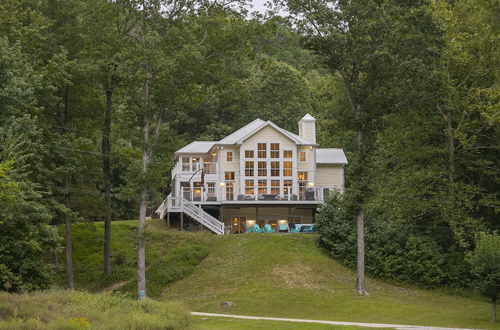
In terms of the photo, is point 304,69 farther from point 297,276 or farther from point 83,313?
point 83,313

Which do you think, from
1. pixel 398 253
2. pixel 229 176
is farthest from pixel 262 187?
pixel 398 253

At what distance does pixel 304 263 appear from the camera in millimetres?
42250

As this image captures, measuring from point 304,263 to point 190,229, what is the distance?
10.9 meters

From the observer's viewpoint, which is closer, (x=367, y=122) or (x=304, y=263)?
(x=367, y=122)

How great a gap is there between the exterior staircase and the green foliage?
20314 millimetres

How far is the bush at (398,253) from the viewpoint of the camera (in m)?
41.1

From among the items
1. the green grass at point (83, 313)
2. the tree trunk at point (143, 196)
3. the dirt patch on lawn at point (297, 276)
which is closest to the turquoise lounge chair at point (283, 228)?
the dirt patch on lawn at point (297, 276)

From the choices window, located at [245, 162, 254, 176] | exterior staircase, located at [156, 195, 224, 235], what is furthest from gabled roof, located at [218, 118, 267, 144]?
exterior staircase, located at [156, 195, 224, 235]

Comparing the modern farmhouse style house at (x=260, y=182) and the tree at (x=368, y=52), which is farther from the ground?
the tree at (x=368, y=52)

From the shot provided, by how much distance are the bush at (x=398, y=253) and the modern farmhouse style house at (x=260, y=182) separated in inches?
256

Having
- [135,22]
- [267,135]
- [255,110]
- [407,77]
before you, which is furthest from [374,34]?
[255,110]

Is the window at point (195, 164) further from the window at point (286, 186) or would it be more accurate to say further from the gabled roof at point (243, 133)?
the window at point (286, 186)

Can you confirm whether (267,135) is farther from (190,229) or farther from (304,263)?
(304,263)

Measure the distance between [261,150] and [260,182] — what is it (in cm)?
231
